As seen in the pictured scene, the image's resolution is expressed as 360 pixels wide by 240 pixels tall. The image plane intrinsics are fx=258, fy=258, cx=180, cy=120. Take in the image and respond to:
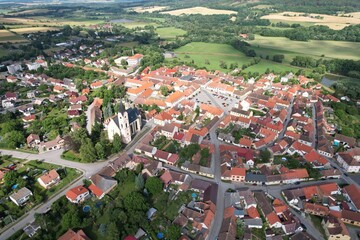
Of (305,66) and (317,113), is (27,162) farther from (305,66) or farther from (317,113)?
(305,66)

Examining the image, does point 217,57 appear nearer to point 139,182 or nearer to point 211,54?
point 211,54

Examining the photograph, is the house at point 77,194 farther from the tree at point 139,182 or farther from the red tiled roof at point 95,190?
the tree at point 139,182

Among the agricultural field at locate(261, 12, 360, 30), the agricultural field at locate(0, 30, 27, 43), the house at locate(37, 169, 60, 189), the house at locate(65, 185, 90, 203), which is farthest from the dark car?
the agricultural field at locate(261, 12, 360, 30)

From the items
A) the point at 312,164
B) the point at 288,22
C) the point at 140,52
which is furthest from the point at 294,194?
the point at 288,22

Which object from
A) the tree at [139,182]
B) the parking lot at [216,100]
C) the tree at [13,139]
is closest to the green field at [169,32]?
the parking lot at [216,100]

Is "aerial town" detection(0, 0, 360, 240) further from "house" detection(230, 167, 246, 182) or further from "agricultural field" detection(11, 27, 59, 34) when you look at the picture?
"agricultural field" detection(11, 27, 59, 34)

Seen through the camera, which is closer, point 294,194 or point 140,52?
point 294,194
